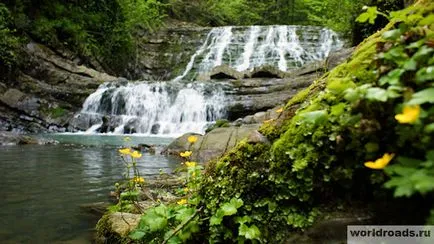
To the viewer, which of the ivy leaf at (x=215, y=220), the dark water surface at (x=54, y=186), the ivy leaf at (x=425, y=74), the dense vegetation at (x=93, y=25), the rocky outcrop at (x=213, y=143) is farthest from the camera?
the dense vegetation at (x=93, y=25)

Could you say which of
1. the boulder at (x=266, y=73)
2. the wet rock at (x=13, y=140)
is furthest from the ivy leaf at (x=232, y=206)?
the boulder at (x=266, y=73)

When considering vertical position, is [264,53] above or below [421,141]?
above

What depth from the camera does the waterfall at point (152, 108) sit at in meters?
17.1

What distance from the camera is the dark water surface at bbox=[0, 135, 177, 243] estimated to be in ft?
13.0

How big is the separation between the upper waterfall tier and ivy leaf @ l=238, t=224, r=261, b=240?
21.7 m

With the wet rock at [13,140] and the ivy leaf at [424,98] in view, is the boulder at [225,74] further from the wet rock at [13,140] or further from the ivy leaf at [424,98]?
the ivy leaf at [424,98]

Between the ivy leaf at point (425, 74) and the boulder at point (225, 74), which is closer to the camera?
the ivy leaf at point (425, 74)

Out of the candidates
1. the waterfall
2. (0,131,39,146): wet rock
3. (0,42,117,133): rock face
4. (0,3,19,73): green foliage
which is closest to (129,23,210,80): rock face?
(0,42,117,133): rock face

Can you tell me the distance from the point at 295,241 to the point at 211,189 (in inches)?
21.9

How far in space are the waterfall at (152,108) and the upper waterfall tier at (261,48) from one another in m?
6.24

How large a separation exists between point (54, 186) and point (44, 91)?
13475 millimetres

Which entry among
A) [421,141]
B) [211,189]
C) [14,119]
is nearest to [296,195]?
[211,189]

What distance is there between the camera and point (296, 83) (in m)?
17.2

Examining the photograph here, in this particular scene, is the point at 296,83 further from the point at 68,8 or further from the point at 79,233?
the point at 79,233
